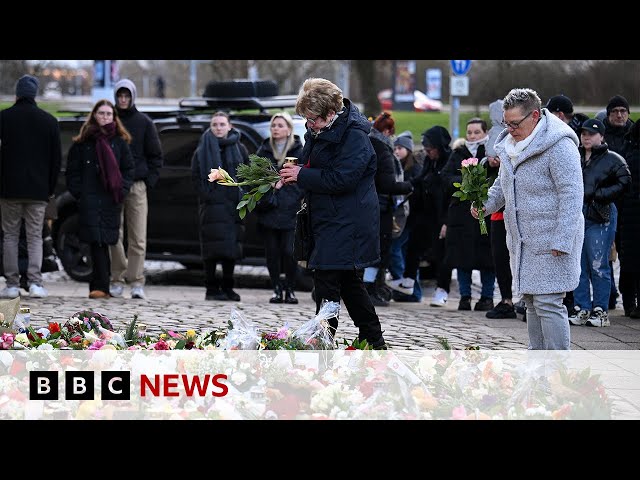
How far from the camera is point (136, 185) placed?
12102 millimetres

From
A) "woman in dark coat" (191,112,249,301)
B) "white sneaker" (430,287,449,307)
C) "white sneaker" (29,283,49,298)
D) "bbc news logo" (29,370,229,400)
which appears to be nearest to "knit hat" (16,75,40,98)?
"woman in dark coat" (191,112,249,301)

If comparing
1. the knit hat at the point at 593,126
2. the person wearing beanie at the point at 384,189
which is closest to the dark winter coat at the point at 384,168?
the person wearing beanie at the point at 384,189

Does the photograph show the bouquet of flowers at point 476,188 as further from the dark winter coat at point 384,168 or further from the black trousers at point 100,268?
the black trousers at point 100,268

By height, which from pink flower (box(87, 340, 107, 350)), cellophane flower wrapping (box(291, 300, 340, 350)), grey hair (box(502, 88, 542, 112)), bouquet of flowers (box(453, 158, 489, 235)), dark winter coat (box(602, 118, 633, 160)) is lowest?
pink flower (box(87, 340, 107, 350))

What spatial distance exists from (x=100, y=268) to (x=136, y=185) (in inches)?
38.4

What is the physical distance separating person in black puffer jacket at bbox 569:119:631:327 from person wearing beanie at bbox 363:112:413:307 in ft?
5.28

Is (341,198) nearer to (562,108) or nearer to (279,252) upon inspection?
(562,108)

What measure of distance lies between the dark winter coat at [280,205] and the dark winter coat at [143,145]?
1.23 metres

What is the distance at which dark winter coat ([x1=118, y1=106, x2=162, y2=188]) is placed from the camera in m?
12.1

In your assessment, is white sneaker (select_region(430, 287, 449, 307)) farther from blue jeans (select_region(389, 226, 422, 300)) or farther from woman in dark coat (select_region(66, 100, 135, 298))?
woman in dark coat (select_region(66, 100, 135, 298))

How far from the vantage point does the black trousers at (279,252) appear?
456 inches
